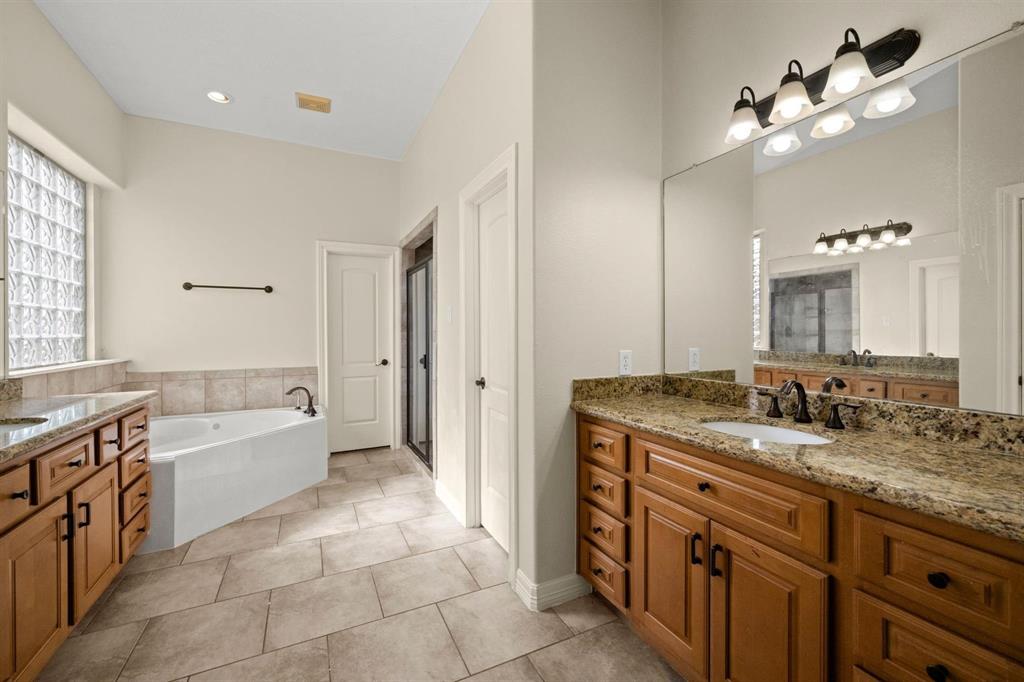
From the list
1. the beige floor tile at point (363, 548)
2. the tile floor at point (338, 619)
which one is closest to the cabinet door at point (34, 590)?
the tile floor at point (338, 619)

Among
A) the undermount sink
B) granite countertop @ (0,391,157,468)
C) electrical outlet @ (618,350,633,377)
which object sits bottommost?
the undermount sink

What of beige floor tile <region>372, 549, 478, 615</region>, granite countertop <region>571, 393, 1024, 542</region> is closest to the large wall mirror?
granite countertop <region>571, 393, 1024, 542</region>

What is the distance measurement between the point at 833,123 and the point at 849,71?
178mm

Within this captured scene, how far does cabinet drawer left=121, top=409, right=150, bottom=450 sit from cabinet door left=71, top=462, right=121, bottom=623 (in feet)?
0.50

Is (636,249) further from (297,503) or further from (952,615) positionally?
(297,503)

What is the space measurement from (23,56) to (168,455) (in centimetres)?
230

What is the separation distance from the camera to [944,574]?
0.87m

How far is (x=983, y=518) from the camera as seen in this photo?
2.62ft

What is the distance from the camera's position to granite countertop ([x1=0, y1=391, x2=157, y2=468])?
4.30 ft

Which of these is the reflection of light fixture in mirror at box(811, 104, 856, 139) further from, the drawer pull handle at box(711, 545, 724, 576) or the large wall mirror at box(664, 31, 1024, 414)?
the drawer pull handle at box(711, 545, 724, 576)

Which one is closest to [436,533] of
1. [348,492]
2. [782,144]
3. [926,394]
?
[348,492]

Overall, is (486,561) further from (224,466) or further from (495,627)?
(224,466)

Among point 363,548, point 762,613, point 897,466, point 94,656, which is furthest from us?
point 363,548

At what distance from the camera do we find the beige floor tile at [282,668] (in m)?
1.59
